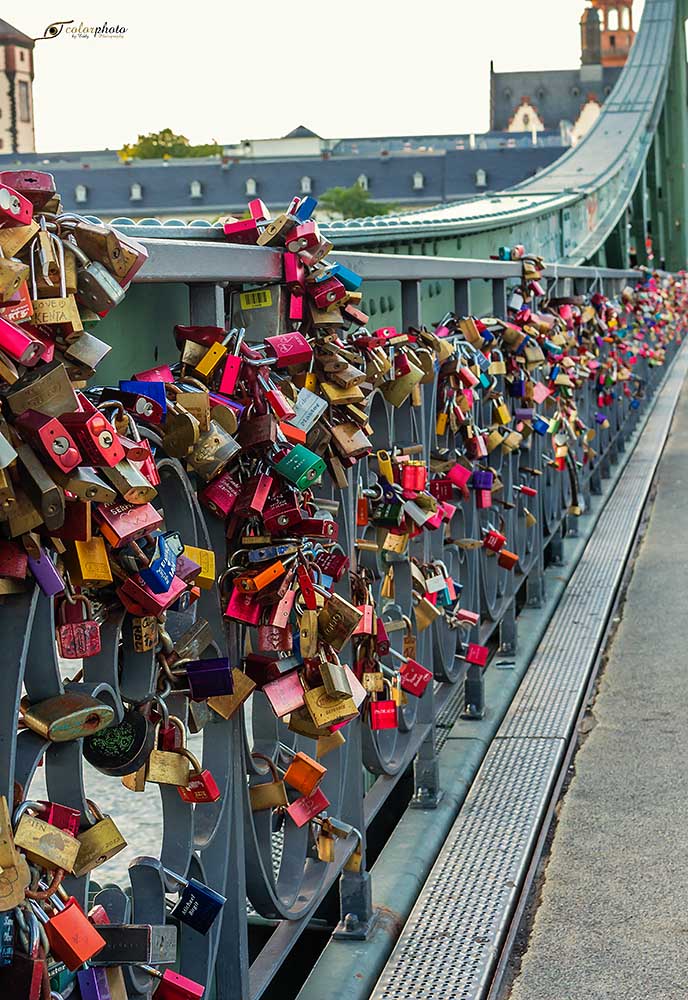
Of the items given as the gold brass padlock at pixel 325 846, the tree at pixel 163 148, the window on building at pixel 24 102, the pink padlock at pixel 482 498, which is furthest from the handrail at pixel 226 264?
the tree at pixel 163 148

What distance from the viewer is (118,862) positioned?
3240 millimetres

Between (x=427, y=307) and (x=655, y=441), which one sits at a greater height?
(x=427, y=307)

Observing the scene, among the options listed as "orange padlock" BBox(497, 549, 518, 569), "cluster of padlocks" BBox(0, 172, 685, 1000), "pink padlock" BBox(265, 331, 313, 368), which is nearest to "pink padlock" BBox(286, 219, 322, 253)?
"cluster of padlocks" BBox(0, 172, 685, 1000)

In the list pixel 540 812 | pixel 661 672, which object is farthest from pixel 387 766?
pixel 661 672

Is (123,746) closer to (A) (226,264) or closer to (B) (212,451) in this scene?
(B) (212,451)

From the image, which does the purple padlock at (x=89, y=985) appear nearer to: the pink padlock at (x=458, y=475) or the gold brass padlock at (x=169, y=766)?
the gold brass padlock at (x=169, y=766)

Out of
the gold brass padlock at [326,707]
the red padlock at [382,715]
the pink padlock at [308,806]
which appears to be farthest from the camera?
the red padlock at [382,715]

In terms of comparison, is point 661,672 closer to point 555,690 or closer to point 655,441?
point 555,690

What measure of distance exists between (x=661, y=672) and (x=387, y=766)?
186cm

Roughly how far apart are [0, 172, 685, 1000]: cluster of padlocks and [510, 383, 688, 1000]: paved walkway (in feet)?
1.35

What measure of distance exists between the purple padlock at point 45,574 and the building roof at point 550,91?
4707 inches

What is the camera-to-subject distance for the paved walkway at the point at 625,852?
2469 mm

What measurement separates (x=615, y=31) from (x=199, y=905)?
134770 mm

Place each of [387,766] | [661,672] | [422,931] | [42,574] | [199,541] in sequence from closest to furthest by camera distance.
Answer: [42,574] → [199,541] → [422,931] → [387,766] → [661,672]
